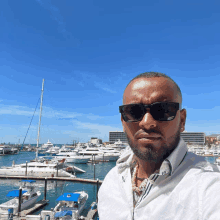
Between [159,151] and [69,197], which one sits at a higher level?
[159,151]

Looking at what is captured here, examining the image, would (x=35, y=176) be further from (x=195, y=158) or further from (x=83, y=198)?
(x=195, y=158)

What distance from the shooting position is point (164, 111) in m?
1.21

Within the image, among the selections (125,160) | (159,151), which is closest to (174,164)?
(159,151)

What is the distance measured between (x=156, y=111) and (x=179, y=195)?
52 centimetres

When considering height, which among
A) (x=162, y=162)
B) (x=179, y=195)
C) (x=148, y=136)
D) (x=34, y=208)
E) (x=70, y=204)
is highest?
(x=148, y=136)

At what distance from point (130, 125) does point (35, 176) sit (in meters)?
38.6

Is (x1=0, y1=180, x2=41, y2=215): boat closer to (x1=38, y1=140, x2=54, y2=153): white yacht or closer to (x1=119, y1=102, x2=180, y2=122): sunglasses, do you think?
(x1=119, y1=102, x2=180, y2=122): sunglasses

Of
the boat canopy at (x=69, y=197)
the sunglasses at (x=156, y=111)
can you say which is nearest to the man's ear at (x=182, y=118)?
the sunglasses at (x=156, y=111)

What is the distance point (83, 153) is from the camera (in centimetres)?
6438

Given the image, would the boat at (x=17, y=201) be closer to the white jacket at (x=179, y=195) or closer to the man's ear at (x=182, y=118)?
the white jacket at (x=179, y=195)

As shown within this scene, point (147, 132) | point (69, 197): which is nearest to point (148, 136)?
point (147, 132)

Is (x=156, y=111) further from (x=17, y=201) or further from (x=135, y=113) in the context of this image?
(x=17, y=201)

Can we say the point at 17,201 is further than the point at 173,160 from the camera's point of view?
Yes

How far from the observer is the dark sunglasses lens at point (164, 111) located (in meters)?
1.21
